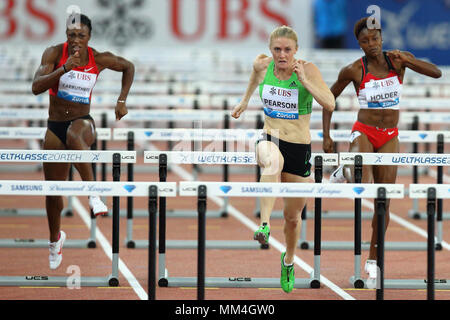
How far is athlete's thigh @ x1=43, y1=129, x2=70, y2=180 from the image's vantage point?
9.49 metres

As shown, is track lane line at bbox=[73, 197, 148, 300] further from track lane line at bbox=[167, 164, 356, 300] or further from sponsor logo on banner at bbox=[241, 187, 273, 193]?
sponsor logo on banner at bbox=[241, 187, 273, 193]

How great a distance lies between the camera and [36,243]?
11.1 m

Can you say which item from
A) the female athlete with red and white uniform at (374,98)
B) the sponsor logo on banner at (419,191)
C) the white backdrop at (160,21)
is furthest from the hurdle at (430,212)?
the white backdrop at (160,21)

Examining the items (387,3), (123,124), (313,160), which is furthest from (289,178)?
(387,3)

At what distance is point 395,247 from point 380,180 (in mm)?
2084

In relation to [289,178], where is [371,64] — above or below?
above

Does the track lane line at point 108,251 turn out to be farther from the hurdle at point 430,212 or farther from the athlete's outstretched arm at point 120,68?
the hurdle at point 430,212

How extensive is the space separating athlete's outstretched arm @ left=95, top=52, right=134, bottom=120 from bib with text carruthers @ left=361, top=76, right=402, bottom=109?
226cm

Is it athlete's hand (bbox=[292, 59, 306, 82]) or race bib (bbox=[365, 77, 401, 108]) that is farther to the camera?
race bib (bbox=[365, 77, 401, 108])

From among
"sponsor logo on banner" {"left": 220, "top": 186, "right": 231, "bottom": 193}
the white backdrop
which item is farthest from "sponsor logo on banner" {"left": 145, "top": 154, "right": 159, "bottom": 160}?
the white backdrop

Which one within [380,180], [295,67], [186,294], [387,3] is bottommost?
[186,294]
